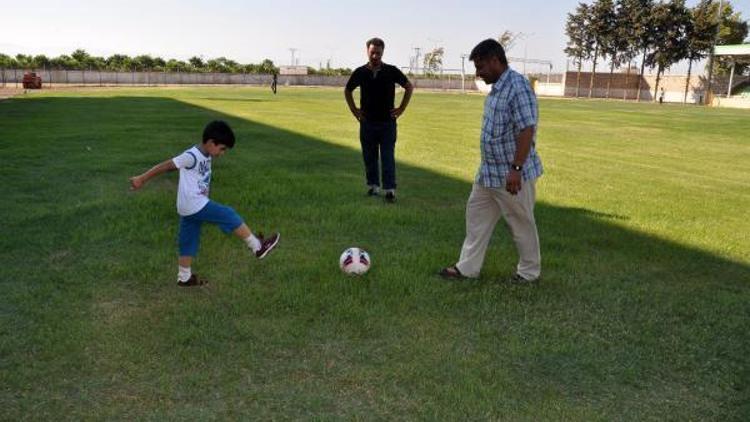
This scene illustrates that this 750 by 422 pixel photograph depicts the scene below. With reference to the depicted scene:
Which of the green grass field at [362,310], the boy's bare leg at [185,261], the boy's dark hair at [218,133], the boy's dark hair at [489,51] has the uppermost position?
the boy's dark hair at [489,51]

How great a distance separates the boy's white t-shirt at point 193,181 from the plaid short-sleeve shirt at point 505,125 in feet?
7.21

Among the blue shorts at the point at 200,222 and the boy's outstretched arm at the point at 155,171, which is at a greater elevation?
the boy's outstretched arm at the point at 155,171

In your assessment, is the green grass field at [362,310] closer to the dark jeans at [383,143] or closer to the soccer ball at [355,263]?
the soccer ball at [355,263]

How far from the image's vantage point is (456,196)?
923 centimetres

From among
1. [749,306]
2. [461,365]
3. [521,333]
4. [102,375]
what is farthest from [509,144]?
[102,375]

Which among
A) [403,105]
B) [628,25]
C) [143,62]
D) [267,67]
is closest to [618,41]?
[628,25]

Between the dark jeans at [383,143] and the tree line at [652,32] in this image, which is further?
the tree line at [652,32]

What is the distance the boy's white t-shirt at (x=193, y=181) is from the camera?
4746 millimetres

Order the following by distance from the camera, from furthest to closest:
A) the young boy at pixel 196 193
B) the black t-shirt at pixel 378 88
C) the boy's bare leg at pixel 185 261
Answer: the black t-shirt at pixel 378 88, the boy's bare leg at pixel 185 261, the young boy at pixel 196 193

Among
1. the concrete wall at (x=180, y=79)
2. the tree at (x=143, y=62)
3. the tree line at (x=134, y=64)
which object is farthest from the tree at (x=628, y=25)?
the tree at (x=143, y=62)

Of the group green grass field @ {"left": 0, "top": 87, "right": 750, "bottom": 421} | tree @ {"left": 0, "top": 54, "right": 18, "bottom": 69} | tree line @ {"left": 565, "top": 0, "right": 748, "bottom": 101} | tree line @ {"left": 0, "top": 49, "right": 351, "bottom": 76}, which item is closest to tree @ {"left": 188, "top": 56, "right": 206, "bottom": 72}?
tree line @ {"left": 0, "top": 49, "right": 351, "bottom": 76}

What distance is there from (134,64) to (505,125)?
8727 cm

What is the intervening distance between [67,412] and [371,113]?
5.85m

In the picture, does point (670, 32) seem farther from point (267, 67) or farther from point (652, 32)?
point (267, 67)
